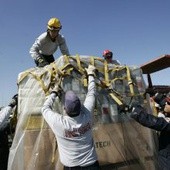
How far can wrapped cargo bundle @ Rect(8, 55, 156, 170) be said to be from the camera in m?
4.50

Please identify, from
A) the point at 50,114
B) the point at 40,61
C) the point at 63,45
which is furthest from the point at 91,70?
the point at 63,45

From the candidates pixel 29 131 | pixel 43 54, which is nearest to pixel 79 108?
pixel 29 131

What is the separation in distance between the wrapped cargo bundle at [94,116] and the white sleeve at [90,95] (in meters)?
0.20

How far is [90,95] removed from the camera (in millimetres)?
4418

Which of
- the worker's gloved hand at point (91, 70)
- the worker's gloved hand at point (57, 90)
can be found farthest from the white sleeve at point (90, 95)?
the worker's gloved hand at point (57, 90)

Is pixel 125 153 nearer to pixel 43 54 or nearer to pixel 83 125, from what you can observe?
pixel 83 125

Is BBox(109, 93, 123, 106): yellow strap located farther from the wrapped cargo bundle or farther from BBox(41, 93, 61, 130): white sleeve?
BBox(41, 93, 61, 130): white sleeve

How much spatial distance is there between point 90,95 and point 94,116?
482 mm

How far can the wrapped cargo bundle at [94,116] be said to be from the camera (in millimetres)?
4500

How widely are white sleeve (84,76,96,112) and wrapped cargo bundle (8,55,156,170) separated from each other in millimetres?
199

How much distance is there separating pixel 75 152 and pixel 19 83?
Answer: 1.54 m

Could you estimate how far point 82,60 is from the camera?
16.2 ft

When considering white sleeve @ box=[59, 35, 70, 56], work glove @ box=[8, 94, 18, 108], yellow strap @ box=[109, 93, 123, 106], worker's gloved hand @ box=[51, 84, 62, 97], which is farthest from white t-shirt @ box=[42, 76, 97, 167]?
white sleeve @ box=[59, 35, 70, 56]

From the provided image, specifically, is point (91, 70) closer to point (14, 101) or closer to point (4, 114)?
point (14, 101)
